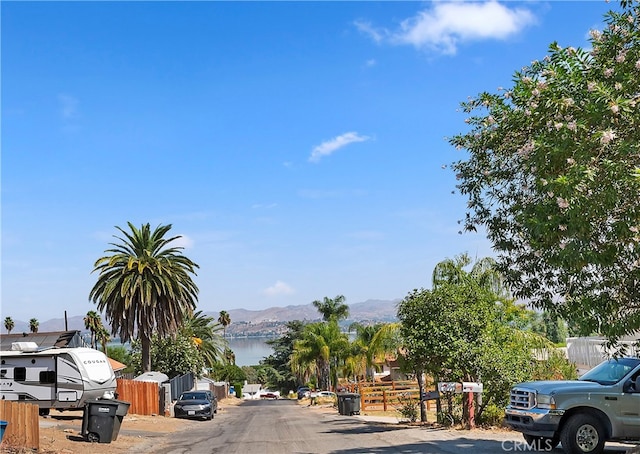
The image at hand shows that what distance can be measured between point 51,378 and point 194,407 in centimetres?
890

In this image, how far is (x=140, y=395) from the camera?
31875mm

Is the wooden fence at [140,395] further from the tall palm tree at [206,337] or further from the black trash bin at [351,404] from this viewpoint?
the tall palm tree at [206,337]

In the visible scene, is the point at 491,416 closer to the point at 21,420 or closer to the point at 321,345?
the point at 21,420

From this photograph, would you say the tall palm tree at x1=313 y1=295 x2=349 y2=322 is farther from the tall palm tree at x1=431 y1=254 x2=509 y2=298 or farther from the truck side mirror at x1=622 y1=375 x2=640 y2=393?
the truck side mirror at x1=622 y1=375 x2=640 y2=393

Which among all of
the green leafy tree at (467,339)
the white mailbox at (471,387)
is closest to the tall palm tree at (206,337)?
the green leafy tree at (467,339)

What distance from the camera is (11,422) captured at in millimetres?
14195

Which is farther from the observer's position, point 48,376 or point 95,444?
point 48,376

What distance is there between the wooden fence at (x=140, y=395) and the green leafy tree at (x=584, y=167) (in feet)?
77.5

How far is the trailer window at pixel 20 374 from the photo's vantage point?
25109 mm

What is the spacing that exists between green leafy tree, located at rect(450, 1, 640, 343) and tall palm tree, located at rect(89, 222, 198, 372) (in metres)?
30.1

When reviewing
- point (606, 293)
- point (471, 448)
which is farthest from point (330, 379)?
point (606, 293)

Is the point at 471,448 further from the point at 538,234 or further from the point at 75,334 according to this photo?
the point at 75,334

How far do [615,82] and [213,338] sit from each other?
69.6 metres

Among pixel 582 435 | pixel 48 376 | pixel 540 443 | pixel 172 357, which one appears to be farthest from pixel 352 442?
pixel 172 357
